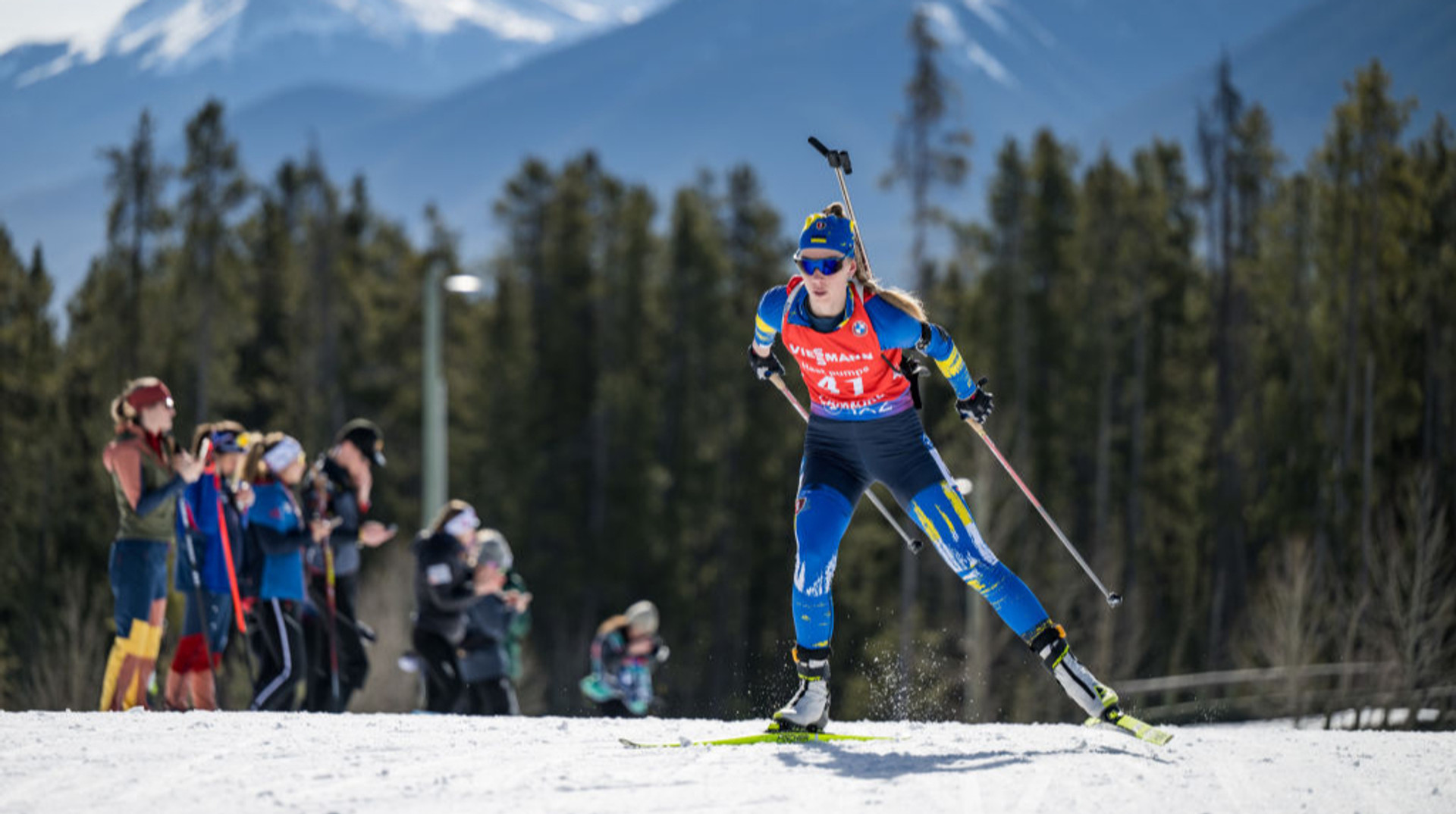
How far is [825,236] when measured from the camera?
670 cm

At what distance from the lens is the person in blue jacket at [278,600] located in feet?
27.7

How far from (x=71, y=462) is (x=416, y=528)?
14.4 meters

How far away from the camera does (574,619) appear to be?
45.4 m

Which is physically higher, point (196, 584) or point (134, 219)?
point (134, 219)

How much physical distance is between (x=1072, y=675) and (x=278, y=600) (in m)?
4.17

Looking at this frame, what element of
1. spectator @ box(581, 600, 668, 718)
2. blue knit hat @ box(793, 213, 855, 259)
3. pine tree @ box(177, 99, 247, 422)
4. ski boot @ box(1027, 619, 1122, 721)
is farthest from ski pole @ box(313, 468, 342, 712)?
pine tree @ box(177, 99, 247, 422)

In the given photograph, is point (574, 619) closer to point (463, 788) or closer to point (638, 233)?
point (638, 233)

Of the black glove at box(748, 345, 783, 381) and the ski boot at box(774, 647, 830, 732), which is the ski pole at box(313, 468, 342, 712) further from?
the ski boot at box(774, 647, 830, 732)

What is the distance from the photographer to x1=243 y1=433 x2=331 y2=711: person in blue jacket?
843 cm

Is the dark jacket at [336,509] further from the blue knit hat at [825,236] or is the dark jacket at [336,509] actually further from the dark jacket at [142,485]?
the blue knit hat at [825,236]

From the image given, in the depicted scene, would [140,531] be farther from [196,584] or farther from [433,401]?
[433,401]

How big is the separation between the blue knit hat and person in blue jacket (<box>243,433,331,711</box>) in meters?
3.37

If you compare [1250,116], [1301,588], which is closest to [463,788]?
[1301,588]

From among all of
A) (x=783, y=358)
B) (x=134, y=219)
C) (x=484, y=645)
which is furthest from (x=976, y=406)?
(x=783, y=358)
